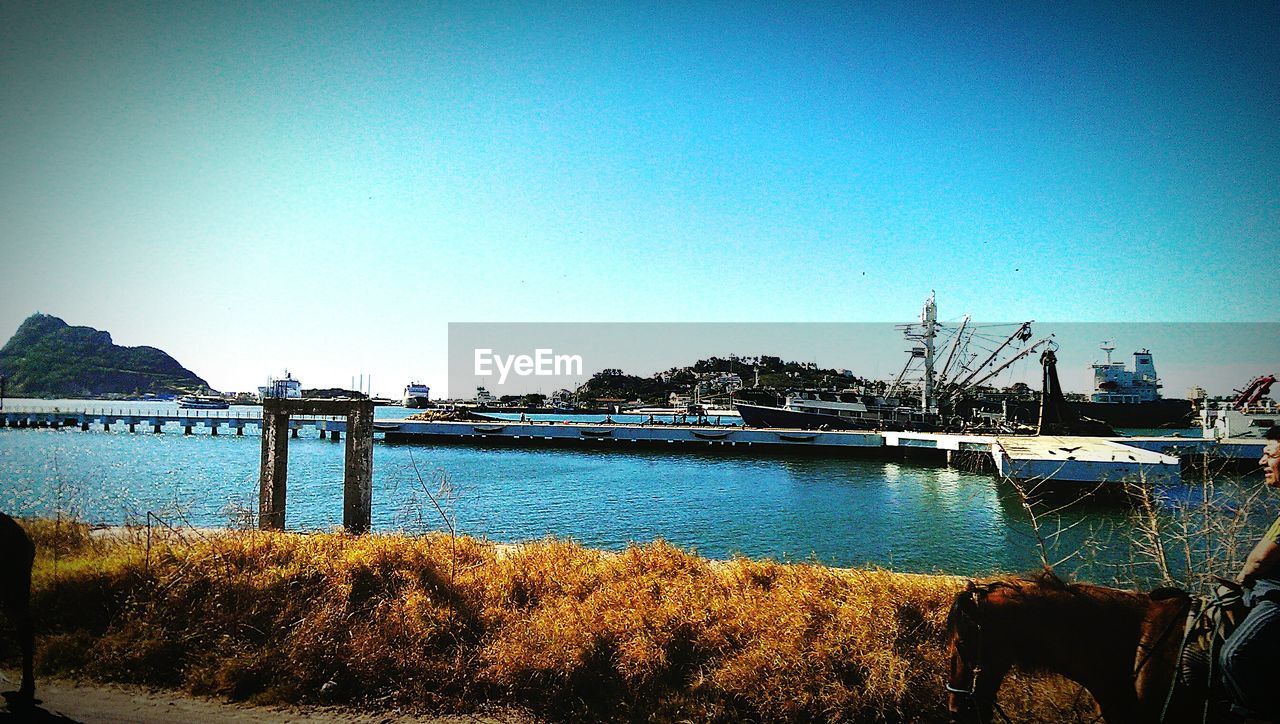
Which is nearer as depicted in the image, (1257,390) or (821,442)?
(1257,390)

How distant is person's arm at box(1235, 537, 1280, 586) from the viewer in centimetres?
334

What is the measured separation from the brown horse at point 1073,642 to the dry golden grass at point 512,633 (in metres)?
1.21

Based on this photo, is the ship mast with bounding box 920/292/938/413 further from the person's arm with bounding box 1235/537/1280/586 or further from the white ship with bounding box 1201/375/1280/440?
the person's arm with bounding box 1235/537/1280/586

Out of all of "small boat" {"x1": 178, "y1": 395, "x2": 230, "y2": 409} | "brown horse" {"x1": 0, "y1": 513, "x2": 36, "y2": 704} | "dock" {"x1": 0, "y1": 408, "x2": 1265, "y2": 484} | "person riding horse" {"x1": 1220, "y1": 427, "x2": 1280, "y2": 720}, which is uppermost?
"person riding horse" {"x1": 1220, "y1": 427, "x2": 1280, "y2": 720}

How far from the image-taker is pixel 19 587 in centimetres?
536

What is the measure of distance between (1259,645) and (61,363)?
194 m

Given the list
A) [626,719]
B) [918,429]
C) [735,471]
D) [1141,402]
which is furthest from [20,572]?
[1141,402]

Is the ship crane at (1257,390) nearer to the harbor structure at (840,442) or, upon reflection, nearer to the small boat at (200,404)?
the harbor structure at (840,442)

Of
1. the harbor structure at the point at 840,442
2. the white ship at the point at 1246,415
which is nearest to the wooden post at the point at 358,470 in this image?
the harbor structure at the point at 840,442

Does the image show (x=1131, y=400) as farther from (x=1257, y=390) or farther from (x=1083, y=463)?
(x=1083, y=463)

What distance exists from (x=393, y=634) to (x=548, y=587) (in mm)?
1767

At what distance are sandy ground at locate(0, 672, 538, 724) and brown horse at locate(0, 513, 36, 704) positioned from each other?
0.76ft

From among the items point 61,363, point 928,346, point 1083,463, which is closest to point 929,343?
point 928,346

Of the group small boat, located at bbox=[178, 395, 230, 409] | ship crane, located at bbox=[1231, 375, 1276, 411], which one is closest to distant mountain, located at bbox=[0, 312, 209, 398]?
small boat, located at bbox=[178, 395, 230, 409]
